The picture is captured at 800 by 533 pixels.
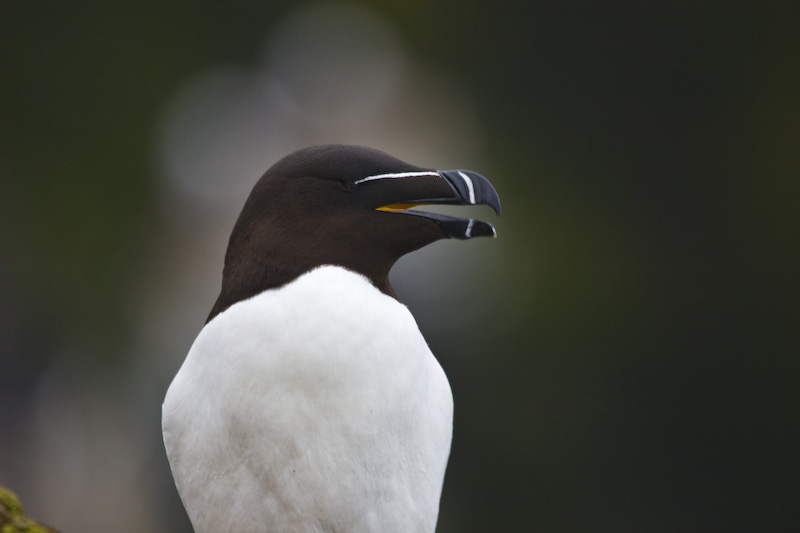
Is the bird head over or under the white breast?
over

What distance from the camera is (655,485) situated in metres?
5.73

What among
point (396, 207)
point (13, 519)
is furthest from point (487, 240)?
point (13, 519)

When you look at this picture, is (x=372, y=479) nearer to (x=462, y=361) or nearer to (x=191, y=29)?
(x=462, y=361)

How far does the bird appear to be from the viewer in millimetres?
1694

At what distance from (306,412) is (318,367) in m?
0.08

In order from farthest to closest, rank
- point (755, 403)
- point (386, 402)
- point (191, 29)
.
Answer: point (191, 29)
point (755, 403)
point (386, 402)

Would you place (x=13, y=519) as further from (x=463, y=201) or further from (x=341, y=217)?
(x=463, y=201)

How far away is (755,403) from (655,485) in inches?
31.0

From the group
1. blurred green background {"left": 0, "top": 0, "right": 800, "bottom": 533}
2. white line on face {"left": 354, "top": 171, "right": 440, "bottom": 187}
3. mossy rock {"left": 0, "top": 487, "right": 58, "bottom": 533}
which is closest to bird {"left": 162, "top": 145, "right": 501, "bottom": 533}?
white line on face {"left": 354, "top": 171, "right": 440, "bottom": 187}

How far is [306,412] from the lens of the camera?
5.53ft

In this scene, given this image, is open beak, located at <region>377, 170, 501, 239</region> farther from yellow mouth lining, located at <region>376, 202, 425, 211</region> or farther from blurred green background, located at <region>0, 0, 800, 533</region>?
blurred green background, located at <region>0, 0, 800, 533</region>

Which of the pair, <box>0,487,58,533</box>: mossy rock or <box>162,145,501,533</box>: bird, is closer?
<box>0,487,58,533</box>: mossy rock

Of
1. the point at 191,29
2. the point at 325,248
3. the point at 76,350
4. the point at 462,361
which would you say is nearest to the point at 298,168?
the point at 325,248

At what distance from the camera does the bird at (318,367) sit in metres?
1.69
